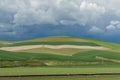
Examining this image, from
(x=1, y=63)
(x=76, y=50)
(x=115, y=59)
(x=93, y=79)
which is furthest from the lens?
(x=76, y=50)

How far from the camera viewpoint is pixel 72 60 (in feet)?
239

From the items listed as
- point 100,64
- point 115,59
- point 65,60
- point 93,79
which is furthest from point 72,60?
point 93,79

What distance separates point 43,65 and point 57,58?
25.9ft

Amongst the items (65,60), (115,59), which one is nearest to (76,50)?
(115,59)

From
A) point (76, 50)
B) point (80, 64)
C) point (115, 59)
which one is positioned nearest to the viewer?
point (80, 64)

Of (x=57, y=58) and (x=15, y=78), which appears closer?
(x=15, y=78)

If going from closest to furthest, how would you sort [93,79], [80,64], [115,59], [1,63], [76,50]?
[93,79]
[1,63]
[80,64]
[115,59]
[76,50]

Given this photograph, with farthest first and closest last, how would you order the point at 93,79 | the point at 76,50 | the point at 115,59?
the point at 76,50 → the point at 115,59 → the point at 93,79

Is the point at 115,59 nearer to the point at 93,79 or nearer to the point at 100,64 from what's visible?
the point at 100,64

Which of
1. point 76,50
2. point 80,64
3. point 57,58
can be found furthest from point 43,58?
point 76,50

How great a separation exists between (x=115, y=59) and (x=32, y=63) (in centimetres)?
2408

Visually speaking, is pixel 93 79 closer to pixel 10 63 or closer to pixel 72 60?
pixel 10 63

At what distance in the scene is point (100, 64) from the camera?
234 ft

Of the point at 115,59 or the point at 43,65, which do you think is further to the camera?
the point at 115,59
